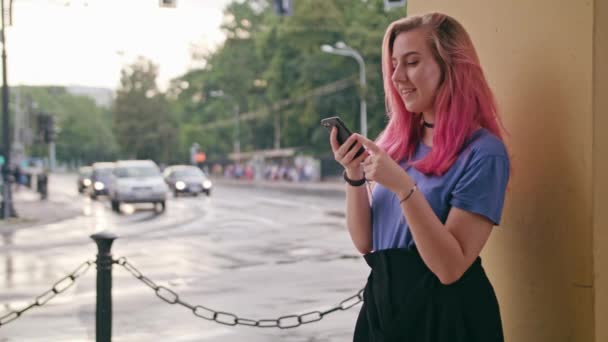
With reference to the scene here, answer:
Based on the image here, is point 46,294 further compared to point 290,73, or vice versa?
point 290,73

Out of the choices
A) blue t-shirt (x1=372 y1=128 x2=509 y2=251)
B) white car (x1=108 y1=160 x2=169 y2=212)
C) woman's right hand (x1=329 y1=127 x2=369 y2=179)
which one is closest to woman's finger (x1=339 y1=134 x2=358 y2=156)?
woman's right hand (x1=329 y1=127 x2=369 y2=179)

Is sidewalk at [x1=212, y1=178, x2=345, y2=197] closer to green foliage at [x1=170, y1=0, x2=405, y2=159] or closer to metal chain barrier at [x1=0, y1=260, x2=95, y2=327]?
green foliage at [x1=170, y1=0, x2=405, y2=159]

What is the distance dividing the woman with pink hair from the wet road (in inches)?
178

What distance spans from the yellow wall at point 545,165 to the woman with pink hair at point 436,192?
215 mm

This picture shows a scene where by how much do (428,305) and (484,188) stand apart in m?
0.35

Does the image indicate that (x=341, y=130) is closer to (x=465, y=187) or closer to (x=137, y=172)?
(x=465, y=187)

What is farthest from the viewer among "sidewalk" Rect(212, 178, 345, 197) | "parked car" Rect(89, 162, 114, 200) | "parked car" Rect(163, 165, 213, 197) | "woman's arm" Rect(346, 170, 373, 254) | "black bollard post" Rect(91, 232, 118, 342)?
"sidewalk" Rect(212, 178, 345, 197)

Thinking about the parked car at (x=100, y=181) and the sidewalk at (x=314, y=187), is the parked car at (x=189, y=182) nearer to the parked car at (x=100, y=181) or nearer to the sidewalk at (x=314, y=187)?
the parked car at (x=100, y=181)

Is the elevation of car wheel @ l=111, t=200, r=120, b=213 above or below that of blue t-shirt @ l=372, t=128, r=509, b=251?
below

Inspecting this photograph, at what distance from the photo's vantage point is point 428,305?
2.06 m

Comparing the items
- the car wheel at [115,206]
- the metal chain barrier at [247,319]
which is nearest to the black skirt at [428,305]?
the metal chain barrier at [247,319]

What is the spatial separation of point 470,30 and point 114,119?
111660mm

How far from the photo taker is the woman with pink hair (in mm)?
1978

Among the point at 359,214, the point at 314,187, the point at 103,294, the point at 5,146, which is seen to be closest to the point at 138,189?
the point at 5,146
